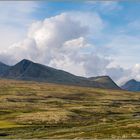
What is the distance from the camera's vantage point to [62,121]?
169125 mm

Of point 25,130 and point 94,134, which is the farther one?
point 25,130

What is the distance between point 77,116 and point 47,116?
1948 cm

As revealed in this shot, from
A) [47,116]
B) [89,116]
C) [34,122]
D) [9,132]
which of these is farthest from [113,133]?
[89,116]

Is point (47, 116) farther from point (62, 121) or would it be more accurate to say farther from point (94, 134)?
point (94, 134)

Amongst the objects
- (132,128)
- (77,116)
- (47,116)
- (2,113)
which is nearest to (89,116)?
(77,116)

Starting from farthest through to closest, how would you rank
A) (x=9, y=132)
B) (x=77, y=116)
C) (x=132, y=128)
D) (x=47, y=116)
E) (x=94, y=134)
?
1. (x=77, y=116)
2. (x=47, y=116)
3. (x=9, y=132)
4. (x=132, y=128)
5. (x=94, y=134)

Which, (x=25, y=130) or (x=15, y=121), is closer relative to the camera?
(x=25, y=130)

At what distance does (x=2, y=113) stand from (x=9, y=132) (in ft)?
257

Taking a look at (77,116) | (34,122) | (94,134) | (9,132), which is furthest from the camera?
(77,116)

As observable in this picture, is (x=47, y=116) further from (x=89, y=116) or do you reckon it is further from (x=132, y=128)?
(x=132, y=128)

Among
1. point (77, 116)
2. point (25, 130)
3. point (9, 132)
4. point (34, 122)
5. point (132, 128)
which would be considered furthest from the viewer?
point (77, 116)

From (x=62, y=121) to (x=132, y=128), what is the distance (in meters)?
63.3

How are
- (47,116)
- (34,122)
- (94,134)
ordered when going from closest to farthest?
1. (94,134)
2. (34,122)
3. (47,116)

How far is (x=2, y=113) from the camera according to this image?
194875 millimetres
